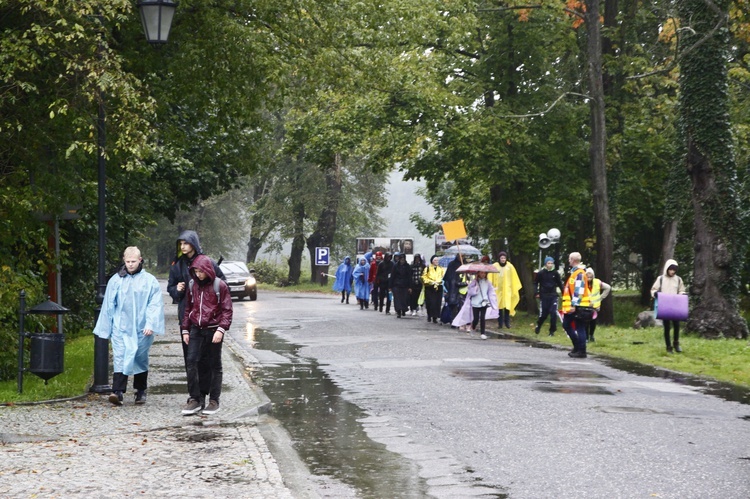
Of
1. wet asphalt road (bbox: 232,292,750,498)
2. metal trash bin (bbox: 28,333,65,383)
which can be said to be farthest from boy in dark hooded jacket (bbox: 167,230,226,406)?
wet asphalt road (bbox: 232,292,750,498)

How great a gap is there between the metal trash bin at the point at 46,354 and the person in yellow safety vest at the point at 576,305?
30.7 ft

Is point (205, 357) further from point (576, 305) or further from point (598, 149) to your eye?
point (598, 149)

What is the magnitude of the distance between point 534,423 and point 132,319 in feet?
14.7

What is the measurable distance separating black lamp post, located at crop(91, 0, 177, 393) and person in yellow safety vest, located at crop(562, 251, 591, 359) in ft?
27.2

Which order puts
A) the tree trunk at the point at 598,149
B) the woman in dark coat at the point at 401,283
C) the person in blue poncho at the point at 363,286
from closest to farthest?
the tree trunk at the point at 598,149, the woman in dark coat at the point at 401,283, the person in blue poncho at the point at 363,286

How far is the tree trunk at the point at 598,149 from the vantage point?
27.4 m

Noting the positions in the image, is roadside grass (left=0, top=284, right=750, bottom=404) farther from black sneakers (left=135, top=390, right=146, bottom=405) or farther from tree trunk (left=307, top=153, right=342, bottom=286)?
tree trunk (left=307, top=153, right=342, bottom=286)

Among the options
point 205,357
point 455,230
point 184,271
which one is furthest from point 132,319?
point 455,230

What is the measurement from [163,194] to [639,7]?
14836 mm

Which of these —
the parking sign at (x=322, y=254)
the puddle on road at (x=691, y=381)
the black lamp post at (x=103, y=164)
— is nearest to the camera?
the black lamp post at (x=103, y=164)

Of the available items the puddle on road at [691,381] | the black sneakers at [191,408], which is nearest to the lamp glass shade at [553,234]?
the puddle on road at [691,381]

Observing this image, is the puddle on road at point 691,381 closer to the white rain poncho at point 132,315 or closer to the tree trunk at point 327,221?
the white rain poncho at point 132,315

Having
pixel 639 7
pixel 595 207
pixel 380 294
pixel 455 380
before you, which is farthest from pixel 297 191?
pixel 455 380

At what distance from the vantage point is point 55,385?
13648 millimetres
